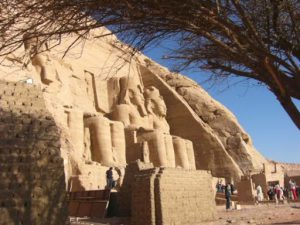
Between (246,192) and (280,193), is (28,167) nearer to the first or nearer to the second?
(280,193)

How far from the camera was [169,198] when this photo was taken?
9.88 metres

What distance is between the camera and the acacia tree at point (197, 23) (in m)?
3.51

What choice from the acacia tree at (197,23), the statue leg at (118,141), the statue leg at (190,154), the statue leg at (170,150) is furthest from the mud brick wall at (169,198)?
the statue leg at (190,154)

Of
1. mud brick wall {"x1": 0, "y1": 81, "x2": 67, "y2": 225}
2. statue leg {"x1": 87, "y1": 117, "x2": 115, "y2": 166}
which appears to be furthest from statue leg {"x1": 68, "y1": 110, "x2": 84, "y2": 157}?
mud brick wall {"x1": 0, "y1": 81, "x2": 67, "y2": 225}

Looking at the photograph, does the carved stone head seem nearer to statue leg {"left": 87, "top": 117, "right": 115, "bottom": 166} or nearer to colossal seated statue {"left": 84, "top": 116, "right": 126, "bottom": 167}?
colossal seated statue {"left": 84, "top": 116, "right": 126, "bottom": 167}

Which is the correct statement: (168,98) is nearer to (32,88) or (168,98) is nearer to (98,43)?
(98,43)

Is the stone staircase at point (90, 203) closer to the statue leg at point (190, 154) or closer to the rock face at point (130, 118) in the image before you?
the rock face at point (130, 118)

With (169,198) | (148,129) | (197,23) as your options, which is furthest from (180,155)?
(197,23)

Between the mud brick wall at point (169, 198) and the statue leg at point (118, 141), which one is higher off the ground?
the statue leg at point (118, 141)

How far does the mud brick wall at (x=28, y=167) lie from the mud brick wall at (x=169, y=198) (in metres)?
3.19

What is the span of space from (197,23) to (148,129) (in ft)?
73.0

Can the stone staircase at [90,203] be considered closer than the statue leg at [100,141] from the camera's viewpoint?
Yes

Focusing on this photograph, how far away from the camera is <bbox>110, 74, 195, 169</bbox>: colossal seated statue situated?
81.8 ft

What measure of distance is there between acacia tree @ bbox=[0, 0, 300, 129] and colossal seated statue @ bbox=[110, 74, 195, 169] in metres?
17.8
